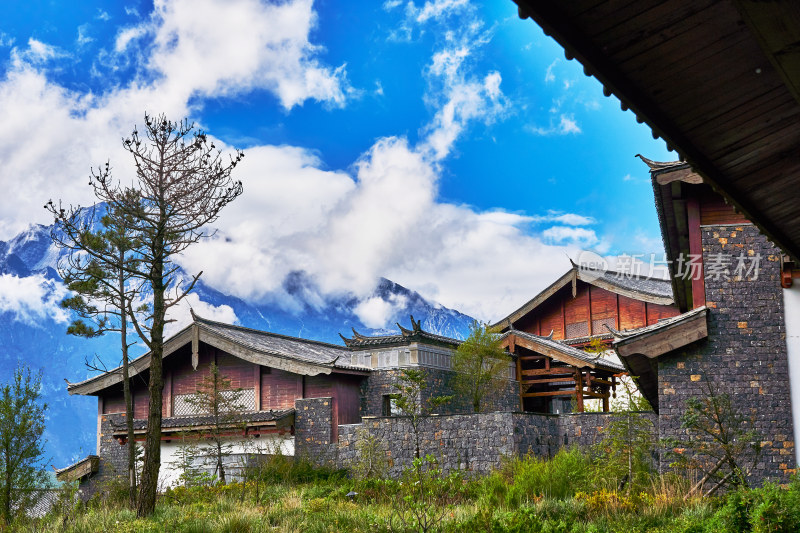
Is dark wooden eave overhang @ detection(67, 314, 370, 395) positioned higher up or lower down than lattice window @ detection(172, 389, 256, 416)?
higher up

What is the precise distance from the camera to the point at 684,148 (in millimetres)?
3531

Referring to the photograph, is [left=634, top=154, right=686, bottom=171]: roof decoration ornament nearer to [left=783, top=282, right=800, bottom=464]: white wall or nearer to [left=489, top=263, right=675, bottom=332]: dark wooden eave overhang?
[left=783, top=282, right=800, bottom=464]: white wall

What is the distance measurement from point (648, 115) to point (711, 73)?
293mm

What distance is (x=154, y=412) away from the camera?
13891 mm

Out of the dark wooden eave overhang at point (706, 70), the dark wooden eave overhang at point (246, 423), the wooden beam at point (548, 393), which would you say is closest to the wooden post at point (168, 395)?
the dark wooden eave overhang at point (246, 423)

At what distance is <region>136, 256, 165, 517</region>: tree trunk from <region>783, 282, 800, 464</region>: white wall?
10.5m

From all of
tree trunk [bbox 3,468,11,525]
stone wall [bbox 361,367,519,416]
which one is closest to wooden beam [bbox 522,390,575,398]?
stone wall [bbox 361,367,519,416]

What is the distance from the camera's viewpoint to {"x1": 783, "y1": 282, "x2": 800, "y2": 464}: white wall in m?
12.5

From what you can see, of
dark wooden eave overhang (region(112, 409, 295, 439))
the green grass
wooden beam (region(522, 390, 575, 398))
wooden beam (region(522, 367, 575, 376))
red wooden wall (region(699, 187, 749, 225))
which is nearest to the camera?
the green grass

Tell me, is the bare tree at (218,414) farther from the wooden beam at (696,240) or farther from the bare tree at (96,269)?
the wooden beam at (696,240)

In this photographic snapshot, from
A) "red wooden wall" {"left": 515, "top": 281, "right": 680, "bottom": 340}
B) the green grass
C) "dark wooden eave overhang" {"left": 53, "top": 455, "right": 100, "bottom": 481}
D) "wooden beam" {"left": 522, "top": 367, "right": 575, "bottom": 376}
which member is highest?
"red wooden wall" {"left": 515, "top": 281, "right": 680, "bottom": 340}

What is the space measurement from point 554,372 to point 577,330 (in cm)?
459

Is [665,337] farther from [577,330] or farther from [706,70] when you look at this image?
[577,330]

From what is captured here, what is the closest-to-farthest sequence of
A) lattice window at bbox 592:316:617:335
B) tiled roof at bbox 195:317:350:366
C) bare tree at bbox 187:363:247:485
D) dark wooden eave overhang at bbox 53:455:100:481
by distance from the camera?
bare tree at bbox 187:363:247:485
tiled roof at bbox 195:317:350:366
dark wooden eave overhang at bbox 53:455:100:481
lattice window at bbox 592:316:617:335
